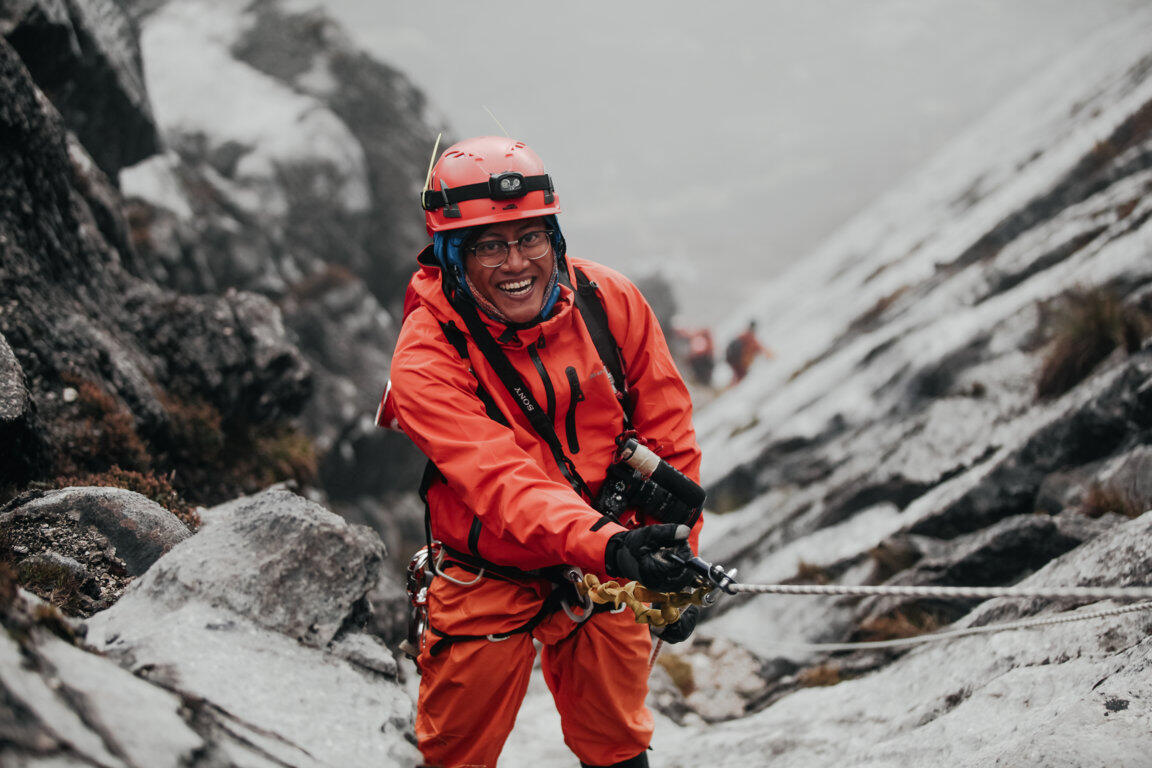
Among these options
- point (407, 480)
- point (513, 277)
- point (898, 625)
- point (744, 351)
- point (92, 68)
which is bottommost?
point (898, 625)

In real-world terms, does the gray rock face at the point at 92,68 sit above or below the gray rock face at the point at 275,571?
above

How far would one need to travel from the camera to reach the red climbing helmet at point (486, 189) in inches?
151

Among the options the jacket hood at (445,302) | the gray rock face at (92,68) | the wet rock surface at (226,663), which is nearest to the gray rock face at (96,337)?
the gray rock face at (92,68)

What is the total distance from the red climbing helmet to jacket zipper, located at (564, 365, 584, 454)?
3.02 feet

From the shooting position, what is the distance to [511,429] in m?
3.73

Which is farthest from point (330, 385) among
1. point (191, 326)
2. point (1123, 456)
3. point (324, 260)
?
point (1123, 456)

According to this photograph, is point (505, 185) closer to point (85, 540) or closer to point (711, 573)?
point (711, 573)

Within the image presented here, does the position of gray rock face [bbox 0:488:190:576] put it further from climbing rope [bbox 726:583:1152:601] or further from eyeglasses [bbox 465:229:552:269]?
climbing rope [bbox 726:583:1152:601]

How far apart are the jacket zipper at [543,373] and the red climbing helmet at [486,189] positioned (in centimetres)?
71

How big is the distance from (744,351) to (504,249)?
1828 cm

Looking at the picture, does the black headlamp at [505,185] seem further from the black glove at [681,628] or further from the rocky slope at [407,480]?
the black glove at [681,628]

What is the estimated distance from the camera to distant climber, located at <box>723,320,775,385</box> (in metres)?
21.0

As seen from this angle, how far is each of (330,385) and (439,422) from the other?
15.5 meters

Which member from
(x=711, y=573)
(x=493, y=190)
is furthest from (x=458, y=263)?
(x=711, y=573)
